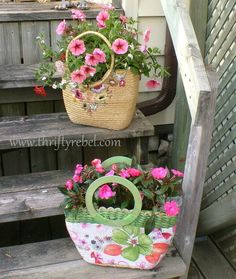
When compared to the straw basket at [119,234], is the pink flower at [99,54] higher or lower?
higher

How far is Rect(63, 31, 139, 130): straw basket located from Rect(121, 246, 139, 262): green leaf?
54 cm

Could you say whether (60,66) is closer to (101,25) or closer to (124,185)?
(101,25)

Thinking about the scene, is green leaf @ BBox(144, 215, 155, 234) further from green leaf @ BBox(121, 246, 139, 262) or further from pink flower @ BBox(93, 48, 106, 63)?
pink flower @ BBox(93, 48, 106, 63)

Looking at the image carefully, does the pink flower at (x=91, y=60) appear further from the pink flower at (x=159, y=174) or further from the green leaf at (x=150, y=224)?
the green leaf at (x=150, y=224)

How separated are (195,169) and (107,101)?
481 mm

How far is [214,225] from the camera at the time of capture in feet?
6.43

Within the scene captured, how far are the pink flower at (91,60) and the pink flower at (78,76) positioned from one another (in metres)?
0.04

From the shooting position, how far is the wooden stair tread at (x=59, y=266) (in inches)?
58.4

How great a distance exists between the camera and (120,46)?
1.62 metres

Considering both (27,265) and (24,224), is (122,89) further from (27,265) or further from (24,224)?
(24,224)

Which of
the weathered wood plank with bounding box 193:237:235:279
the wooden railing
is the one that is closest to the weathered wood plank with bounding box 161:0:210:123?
the wooden railing

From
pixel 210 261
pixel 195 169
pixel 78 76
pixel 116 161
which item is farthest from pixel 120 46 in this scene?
pixel 210 261

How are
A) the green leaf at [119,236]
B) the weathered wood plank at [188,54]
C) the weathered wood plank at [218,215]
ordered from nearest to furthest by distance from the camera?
1. the weathered wood plank at [188,54]
2. the green leaf at [119,236]
3. the weathered wood plank at [218,215]

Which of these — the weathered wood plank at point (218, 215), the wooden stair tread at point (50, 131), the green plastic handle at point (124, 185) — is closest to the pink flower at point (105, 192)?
the green plastic handle at point (124, 185)
